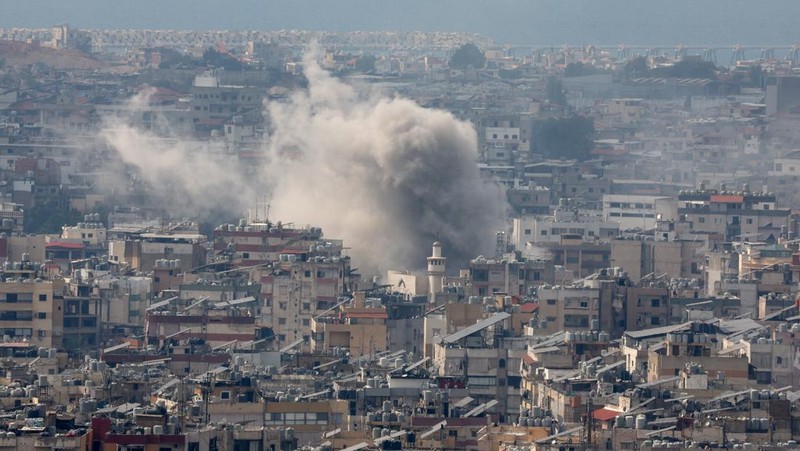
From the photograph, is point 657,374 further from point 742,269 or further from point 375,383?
point 742,269

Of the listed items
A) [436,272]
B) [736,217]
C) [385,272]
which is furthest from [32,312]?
[736,217]

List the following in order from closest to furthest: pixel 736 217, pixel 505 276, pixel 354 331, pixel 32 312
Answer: pixel 354 331
pixel 32 312
pixel 505 276
pixel 736 217

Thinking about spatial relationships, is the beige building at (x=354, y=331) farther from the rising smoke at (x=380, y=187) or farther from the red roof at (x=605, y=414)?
the rising smoke at (x=380, y=187)

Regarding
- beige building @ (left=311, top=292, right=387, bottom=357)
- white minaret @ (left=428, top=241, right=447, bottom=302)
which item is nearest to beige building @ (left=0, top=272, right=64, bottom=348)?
beige building @ (left=311, top=292, right=387, bottom=357)

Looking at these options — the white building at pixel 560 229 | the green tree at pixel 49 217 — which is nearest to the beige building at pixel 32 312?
the white building at pixel 560 229

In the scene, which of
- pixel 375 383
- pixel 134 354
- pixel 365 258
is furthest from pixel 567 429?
pixel 365 258

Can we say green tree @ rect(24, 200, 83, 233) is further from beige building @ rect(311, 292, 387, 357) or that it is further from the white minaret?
beige building @ rect(311, 292, 387, 357)

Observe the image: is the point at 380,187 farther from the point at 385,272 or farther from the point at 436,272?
the point at 436,272
